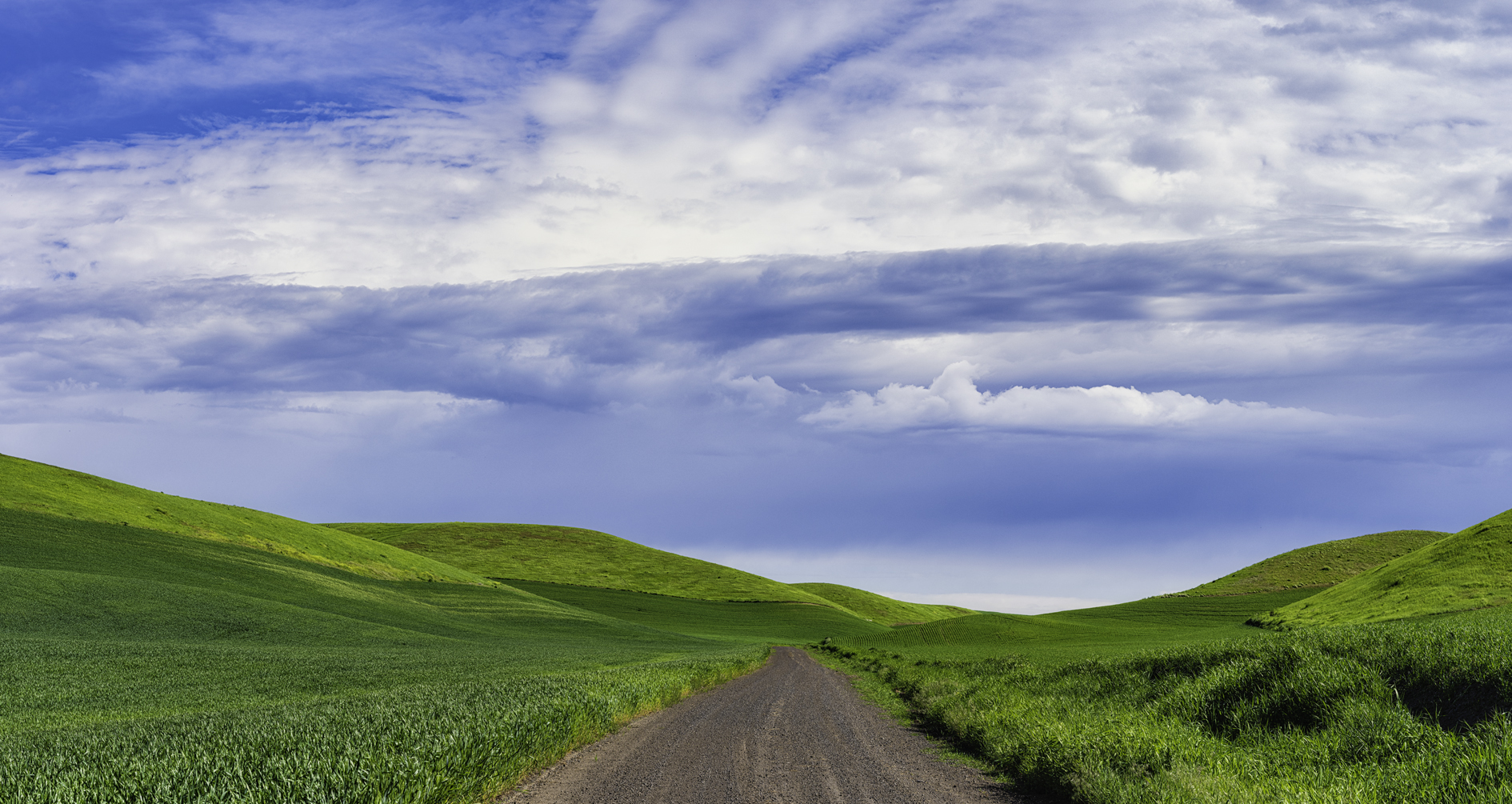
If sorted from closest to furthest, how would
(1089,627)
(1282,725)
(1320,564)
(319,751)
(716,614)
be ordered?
1. (319,751)
2. (1282,725)
3. (1089,627)
4. (716,614)
5. (1320,564)

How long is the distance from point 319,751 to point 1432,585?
260ft

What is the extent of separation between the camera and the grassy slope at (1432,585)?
5488 cm

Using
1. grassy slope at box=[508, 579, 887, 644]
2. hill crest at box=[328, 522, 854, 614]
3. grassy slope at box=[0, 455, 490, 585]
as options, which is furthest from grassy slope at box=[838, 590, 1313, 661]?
grassy slope at box=[0, 455, 490, 585]

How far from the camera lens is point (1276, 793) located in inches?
407

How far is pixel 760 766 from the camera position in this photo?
1662 cm

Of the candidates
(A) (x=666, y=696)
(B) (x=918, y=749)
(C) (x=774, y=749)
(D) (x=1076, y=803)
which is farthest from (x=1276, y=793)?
(A) (x=666, y=696)

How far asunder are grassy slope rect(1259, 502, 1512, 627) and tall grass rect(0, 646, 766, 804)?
55643mm

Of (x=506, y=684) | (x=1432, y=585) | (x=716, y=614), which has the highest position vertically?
(x=1432, y=585)

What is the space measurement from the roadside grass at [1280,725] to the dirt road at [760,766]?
5.20ft

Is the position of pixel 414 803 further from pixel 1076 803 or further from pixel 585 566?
pixel 585 566

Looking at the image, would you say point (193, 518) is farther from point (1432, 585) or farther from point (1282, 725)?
point (1432, 585)

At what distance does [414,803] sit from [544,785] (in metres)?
3.96

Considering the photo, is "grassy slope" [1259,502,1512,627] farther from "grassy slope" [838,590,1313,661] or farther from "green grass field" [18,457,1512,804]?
"grassy slope" [838,590,1313,661]

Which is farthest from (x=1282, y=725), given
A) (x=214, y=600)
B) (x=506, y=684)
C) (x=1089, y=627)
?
(x=1089, y=627)
